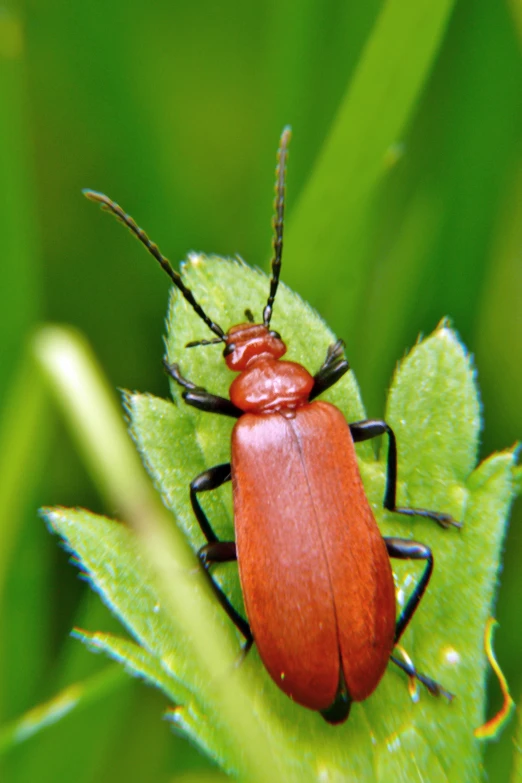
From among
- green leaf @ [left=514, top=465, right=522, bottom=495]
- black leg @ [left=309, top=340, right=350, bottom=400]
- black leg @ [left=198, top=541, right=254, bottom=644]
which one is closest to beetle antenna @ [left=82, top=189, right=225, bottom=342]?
black leg @ [left=309, top=340, right=350, bottom=400]

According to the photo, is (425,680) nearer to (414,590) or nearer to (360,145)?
(414,590)

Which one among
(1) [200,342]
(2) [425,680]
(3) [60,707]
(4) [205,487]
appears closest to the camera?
(2) [425,680]

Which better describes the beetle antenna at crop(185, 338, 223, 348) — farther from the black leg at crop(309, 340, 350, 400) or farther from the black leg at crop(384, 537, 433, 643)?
the black leg at crop(384, 537, 433, 643)

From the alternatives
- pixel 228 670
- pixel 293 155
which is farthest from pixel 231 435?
pixel 293 155

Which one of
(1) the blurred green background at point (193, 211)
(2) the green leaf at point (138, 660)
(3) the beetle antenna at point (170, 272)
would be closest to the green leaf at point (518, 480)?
(1) the blurred green background at point (193, 211)

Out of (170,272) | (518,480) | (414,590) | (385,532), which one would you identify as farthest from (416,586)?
(170,272)

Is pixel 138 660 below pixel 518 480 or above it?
below
